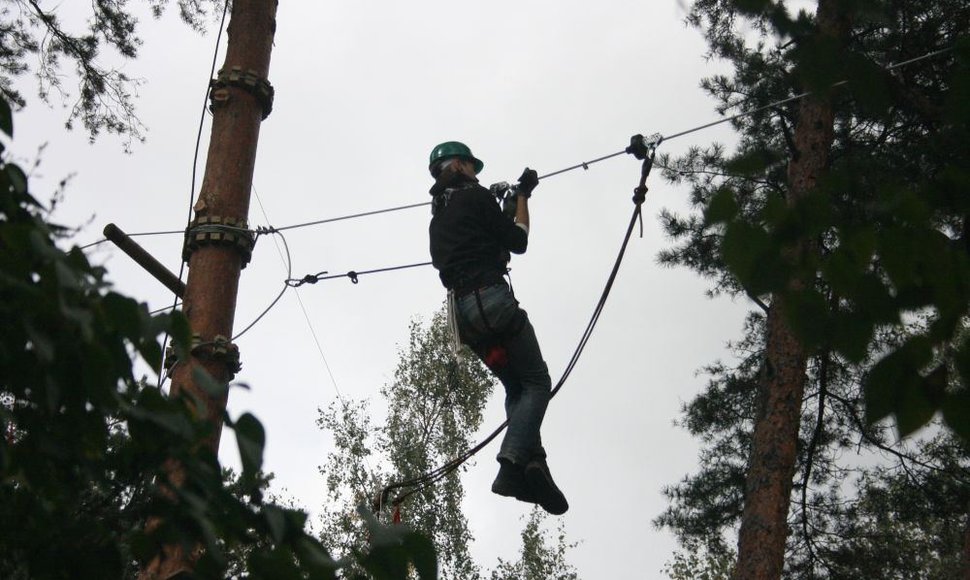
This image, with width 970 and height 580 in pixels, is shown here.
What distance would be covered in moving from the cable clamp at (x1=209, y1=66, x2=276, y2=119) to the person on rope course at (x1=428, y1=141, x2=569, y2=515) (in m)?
1.03

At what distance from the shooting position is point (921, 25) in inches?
308

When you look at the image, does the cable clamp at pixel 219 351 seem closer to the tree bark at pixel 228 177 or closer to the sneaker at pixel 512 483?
Answer: the tree bark at pixel 228 177

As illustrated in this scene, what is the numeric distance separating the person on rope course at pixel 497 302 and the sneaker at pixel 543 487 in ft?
0.04

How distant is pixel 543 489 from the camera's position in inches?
208

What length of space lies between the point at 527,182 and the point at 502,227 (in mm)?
336

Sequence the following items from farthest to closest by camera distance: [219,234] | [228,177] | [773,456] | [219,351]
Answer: [773,456], [228,177], [219,234], [219,351]

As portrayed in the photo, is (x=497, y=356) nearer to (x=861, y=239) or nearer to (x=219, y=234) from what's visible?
(x=219, y=234)

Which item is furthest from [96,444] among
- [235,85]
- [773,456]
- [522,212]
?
[773,456]

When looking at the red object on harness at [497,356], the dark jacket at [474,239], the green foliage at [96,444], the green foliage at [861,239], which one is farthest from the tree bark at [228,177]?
the green foliage at [861,239]

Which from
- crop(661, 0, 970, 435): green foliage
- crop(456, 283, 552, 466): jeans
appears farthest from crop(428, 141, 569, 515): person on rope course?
crop(661, 0, 970, 435): green foliage

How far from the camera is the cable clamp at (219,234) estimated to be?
485 centimetres

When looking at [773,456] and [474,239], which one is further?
[773,456]

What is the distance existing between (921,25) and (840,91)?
6.62 m

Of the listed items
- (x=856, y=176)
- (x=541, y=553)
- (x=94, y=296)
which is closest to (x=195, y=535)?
(x=94, y=296)
